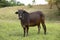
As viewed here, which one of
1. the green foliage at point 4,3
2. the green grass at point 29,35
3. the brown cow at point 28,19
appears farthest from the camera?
the green foliage at point 4,3

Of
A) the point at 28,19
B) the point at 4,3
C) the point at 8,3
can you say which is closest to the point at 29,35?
the point at 28,19

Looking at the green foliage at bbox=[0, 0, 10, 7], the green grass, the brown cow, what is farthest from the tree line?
the brown cow

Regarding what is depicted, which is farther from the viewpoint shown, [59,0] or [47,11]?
[47,11]

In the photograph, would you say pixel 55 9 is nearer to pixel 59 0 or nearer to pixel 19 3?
pixel 59 0

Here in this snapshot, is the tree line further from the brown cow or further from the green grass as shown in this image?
the brown cow

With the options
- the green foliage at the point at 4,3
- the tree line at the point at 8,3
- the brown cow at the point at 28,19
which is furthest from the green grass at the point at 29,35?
the tree line at the point at 8,3

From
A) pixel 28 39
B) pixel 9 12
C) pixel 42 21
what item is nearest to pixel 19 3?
pixel 9 12

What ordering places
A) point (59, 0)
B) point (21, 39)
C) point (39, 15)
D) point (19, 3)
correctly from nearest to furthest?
point (21, 39), point (39, 15), point (59, 0), point (19, 3)

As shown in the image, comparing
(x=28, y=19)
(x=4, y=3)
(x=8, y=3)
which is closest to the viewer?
(x=28, y=19)

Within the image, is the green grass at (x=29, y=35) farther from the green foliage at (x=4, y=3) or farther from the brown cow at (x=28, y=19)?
the green foliage at (x=4, y=3)

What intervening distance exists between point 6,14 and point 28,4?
177 inches

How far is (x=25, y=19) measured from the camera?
1235cm

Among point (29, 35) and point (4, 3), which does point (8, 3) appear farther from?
point (29, 35)

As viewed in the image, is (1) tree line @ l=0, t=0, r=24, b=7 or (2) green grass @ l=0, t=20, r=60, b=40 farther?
(1) tree line @ l=0, t=0, r=24, b=7
